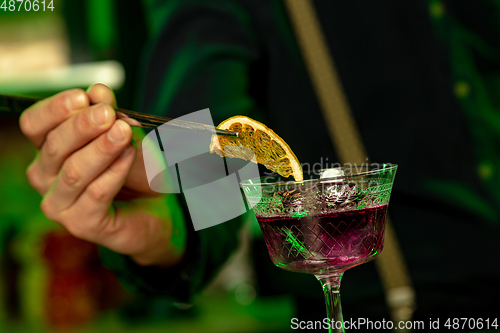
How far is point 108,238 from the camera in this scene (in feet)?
3.61

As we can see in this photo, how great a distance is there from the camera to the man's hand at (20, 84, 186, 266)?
887 mm

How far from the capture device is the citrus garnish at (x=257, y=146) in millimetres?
899

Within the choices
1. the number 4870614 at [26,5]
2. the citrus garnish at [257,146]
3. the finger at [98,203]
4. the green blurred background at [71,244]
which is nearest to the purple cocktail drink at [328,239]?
the citrus garnish at [257,146]

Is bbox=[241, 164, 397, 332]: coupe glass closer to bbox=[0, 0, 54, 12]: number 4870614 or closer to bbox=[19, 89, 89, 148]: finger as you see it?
bbox=[19, 89, 89, 148]: finger

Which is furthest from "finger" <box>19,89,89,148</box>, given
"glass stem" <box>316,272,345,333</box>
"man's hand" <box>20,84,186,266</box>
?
"glass stem" <box>316,272,345,333</box>

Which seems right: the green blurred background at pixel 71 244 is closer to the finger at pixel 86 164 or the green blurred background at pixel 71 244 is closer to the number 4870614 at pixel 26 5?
the number 4870614 at pixel 26 5

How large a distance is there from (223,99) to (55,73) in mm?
1178

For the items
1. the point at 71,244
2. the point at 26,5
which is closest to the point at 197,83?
the point at 71,244

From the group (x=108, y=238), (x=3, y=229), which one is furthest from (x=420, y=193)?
(x=3, y=229)

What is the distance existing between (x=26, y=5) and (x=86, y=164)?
1777 mm

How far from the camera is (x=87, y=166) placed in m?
0.92

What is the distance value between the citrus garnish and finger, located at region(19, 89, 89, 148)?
0.31 m

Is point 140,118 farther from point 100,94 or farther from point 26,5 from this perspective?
point 26,5

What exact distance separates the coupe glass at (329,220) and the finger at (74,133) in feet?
1.11
